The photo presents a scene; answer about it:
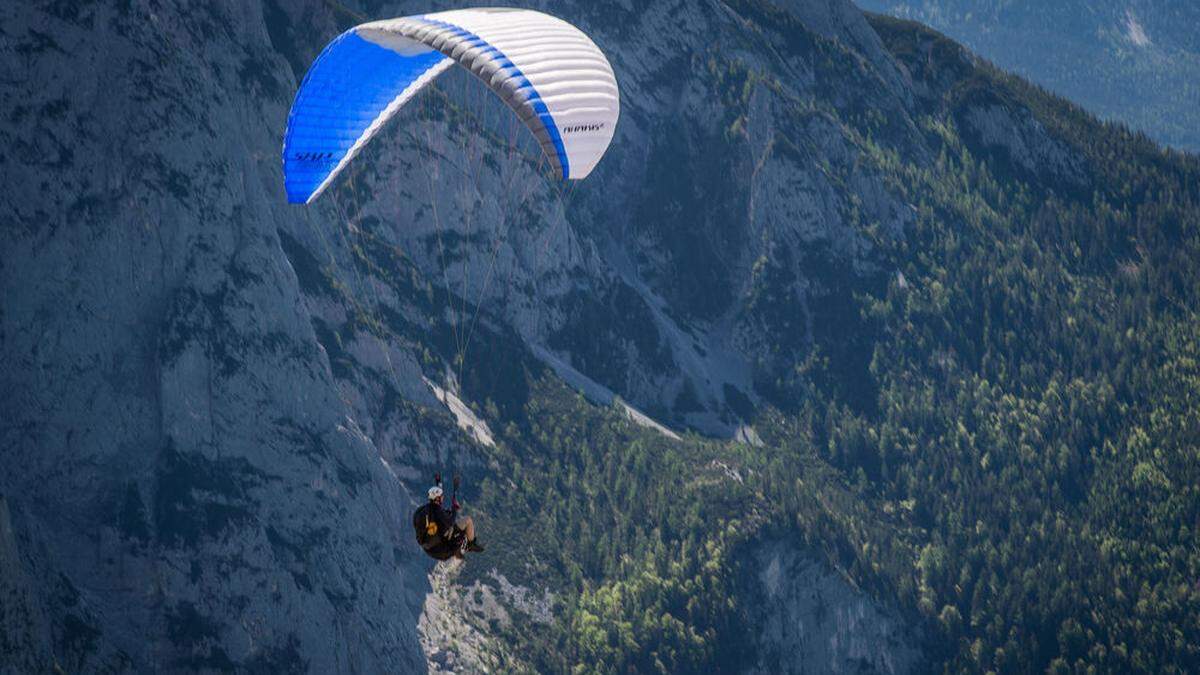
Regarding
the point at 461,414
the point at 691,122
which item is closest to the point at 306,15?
the point at 461,414

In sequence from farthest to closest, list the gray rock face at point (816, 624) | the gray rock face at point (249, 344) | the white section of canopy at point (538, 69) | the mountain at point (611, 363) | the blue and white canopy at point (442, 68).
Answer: the gray rock face at point (816, 624) → the mountain at point (611, 363) → the gray rock face at point (249, 344) → the blue and white canopy at point (442, 68) → the white section of canopy at point (538, 69)

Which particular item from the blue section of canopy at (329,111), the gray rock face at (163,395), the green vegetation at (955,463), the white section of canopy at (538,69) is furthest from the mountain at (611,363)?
the white section of canopy at (538,69)

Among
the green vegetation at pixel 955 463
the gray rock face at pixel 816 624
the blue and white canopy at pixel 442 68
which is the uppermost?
the blue and white canopy at pixel 442 68

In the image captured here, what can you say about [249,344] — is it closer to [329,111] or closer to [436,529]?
[329,111]

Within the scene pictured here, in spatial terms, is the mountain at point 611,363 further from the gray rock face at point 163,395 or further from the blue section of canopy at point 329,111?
the blue section of canopy at point 329,111

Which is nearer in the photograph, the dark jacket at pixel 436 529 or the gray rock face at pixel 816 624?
the dark jacket at pixel 436 529

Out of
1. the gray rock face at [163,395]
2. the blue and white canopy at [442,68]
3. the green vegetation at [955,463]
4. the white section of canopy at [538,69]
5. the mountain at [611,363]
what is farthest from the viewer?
the green vegetation at [955,463]

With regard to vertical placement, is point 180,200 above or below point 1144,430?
below

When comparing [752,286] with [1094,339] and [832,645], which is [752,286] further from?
[832,645]
